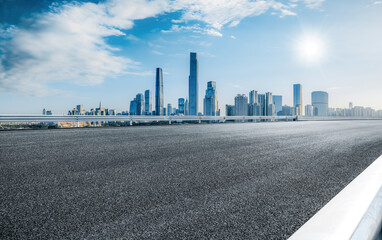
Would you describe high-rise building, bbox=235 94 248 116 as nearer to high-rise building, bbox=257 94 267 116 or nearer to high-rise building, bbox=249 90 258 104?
high-rise building, bbox=249 90 258 104

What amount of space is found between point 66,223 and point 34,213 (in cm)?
53

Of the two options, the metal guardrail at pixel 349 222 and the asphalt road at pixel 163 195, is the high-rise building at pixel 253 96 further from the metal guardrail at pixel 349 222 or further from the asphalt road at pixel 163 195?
the metal guardrail at pixel 349 222

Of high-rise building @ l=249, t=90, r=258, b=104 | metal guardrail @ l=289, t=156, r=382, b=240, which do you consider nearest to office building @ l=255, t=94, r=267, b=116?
high-rise building @ l=249, t=90, r=258, b=104

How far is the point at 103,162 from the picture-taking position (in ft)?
17.7

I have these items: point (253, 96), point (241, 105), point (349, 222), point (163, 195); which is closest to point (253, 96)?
point (253, 96)

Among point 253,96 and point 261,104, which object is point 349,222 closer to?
point 261,104

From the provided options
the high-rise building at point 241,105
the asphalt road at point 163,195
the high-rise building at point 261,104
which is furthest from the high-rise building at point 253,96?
the asphalt road at point 163,195

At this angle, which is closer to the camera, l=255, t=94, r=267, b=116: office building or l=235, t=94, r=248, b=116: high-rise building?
l=255, t=94, r=267, b=116: office building

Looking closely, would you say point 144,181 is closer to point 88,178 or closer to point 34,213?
point 88,178

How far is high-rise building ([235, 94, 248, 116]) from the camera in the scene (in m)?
147

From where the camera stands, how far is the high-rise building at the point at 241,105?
481 feet

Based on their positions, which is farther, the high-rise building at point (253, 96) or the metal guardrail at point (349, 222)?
the high-rise building at point (253, 96)

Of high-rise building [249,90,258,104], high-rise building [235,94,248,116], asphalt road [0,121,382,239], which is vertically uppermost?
high-rise building [249,90,258,104]

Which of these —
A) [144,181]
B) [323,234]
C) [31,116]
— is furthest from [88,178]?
[31,116]
